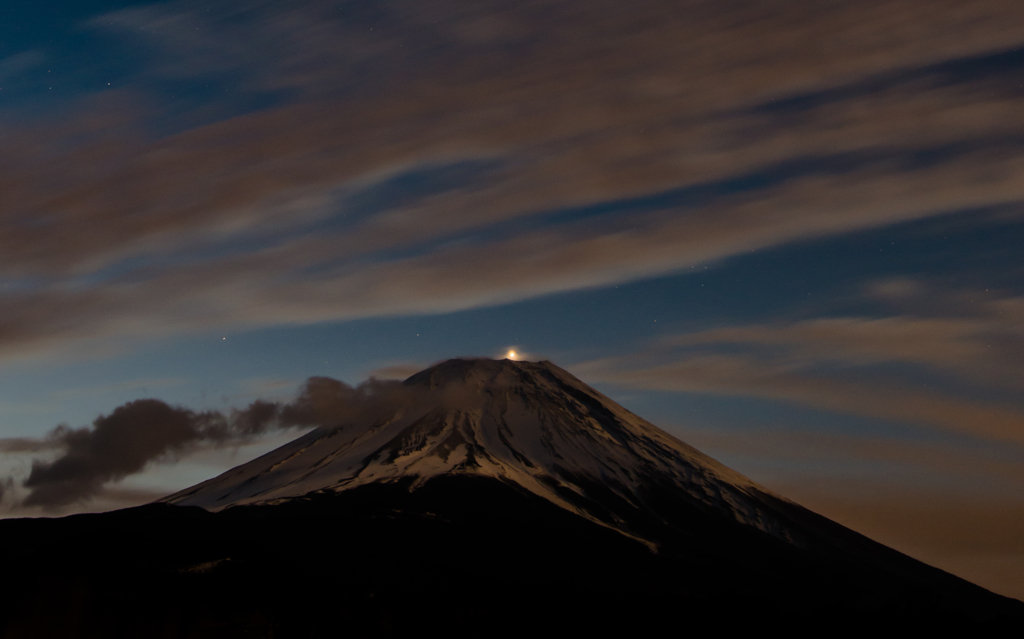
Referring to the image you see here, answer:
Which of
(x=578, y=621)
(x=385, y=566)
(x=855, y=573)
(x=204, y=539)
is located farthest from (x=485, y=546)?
(x=855, y=573)

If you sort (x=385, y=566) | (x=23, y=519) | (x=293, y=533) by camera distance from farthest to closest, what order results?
(x=23, y=519)
(x=293, y=533)
(x=385, y=566)

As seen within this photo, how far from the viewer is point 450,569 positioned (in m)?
140

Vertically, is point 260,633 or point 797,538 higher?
point 797,538

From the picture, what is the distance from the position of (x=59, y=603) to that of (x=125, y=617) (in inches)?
353

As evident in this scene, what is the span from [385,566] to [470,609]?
18.6 metres

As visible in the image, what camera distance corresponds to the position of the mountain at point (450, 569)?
12294 centimetres

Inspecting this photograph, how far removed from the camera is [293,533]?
154500 mm

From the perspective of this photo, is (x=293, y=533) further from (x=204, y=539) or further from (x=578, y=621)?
(x=578, y=621)

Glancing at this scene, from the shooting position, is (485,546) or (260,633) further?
(485,546)

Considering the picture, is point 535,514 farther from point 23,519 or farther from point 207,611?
point 23,519

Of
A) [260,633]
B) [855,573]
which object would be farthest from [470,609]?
[855,573]

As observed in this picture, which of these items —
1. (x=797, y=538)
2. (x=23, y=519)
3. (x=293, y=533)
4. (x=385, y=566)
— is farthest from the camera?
(x=797, y=538)

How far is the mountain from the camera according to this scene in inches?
4840

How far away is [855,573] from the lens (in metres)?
179
